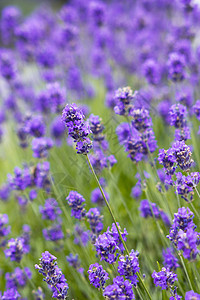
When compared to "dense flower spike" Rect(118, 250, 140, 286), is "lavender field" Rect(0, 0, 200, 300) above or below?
above

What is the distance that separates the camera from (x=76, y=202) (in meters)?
2.25

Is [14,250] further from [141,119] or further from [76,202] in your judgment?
[141,119]

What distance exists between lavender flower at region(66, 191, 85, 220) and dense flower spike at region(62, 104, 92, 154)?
1.54 feet

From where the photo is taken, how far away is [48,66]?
17.1ft

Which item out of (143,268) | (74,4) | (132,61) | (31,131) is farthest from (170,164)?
(74,4)

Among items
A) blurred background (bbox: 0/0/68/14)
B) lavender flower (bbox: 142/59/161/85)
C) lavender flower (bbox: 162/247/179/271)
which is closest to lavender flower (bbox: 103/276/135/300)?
lavender flower (bbox: 162/247/179/271)

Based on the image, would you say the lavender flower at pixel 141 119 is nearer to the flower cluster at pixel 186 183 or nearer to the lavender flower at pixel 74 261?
the flower cluster at pixel 186 183

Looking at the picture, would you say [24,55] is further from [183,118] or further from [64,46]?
[183,118]

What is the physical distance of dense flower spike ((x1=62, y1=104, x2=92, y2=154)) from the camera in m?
1.82

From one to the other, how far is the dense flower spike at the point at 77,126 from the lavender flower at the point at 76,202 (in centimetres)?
47

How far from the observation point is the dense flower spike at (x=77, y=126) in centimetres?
182

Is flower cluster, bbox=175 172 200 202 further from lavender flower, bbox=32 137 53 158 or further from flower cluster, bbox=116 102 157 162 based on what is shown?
lavender flower, bbox=32 137 53 158

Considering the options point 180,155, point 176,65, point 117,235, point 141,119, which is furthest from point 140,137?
point 176,65

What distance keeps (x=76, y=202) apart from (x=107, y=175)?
3.19 feet
